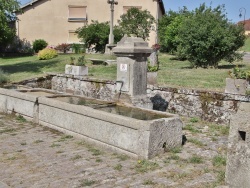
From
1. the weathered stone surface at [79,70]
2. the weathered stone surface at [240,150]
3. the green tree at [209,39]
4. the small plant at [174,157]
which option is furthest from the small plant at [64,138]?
the green tree at [209,39]

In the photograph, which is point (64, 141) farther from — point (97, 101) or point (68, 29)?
point (68, 29)

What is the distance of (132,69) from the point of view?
6.96m

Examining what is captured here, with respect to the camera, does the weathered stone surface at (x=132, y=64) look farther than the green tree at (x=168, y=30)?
No

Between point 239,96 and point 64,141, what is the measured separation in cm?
369

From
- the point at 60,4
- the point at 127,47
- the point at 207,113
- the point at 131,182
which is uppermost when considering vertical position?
the point at 60,4

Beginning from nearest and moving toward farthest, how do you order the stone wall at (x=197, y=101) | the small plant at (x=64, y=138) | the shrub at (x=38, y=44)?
1. the small plant at (x=64, y=138)
2. the stone wall at (x=197, y=101)
3. the shrub at (x=38, y=44)

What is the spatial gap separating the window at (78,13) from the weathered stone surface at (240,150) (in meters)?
27.7

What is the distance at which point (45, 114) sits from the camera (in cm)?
693

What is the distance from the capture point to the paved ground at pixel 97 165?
4172 millimetres

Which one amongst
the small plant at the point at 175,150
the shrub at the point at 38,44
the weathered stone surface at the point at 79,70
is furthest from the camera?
the shrub at the point at 38,44

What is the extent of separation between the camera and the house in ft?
96.7

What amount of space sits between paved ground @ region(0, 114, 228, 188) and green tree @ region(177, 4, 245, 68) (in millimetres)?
8213

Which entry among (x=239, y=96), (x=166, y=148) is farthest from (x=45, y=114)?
(x=239, y=96)

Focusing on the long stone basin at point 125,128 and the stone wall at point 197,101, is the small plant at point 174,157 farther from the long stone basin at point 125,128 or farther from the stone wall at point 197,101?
the stone wall at point 197,101
